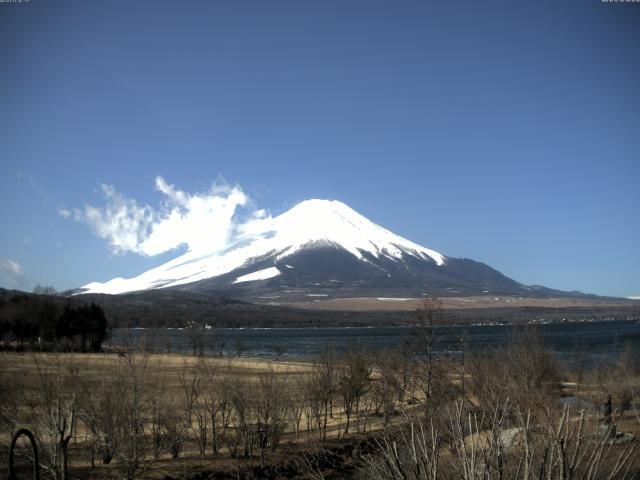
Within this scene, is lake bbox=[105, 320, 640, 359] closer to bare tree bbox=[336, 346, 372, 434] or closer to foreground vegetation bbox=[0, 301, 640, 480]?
bare tree bbox=[336, 346, 372, 434]

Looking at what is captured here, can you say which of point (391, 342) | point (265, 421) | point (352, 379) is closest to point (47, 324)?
point (391, 342)

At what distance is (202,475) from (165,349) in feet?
242

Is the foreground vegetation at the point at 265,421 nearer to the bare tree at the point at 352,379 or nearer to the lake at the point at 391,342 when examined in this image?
the bare tree at the point at 352,379

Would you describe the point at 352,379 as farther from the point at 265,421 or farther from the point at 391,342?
the point at 391,342

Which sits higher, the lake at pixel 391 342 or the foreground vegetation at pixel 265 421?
the foreground vegetation at pixel 265 421

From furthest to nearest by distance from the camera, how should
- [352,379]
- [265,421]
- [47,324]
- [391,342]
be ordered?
[391,342] → [47,324] → [352,379] → [265,421]

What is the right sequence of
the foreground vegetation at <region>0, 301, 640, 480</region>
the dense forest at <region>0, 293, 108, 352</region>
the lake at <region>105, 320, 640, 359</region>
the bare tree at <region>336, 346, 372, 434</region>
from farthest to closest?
the dense forest at <region>0, 293, 108, 352</region> < the lake at <region>105, 320, 640, 359</region> < the bare tree at <region>336, 346, 372, 434</region> < the foreground vegetation at <region>0, 301, 640, 480</region>

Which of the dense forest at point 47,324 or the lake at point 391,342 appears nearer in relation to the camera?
the lake at point 391,342

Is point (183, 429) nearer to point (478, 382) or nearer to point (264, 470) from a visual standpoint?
point (264, 470)

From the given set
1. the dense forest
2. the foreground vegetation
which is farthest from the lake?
the dense forest

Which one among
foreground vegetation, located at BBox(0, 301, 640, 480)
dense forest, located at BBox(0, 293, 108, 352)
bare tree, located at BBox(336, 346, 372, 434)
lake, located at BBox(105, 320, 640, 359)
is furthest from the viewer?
dense forest, located at BBox(0, 293, 108, 352)

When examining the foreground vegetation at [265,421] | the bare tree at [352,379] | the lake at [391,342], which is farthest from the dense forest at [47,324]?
the foreground vegetation at [265,421]

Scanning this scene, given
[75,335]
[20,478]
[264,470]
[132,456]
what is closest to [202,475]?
[264,470]

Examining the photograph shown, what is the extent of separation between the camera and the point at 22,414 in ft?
80.1
